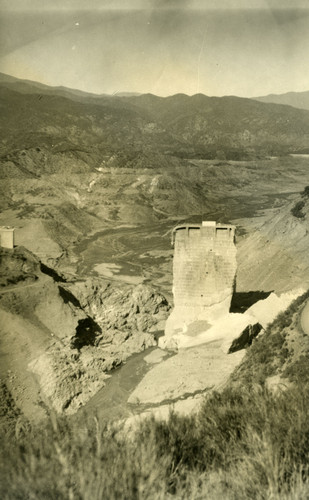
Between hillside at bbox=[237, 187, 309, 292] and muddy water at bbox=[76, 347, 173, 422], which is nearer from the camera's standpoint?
muddy water at bbox=[76, 347, 173, 422]

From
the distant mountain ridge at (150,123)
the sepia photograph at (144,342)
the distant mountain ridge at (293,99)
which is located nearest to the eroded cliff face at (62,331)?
the sepia photograph at (144,342)

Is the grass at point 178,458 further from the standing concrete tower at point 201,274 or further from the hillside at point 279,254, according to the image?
the hillside at point 279,254

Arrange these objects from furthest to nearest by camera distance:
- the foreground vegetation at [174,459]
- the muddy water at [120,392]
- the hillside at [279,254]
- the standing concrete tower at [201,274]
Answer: the hillside at [279,254], the standing concrete tower at [201,274], the muddy water at [120,392], the foreground vegetation at [174,459]

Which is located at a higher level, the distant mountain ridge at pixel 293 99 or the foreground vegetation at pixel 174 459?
the distant mountain ridge at pixel 293 99

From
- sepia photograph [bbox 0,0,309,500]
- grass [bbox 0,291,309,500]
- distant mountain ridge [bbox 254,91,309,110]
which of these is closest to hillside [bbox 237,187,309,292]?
sepia photograph [bbox 0,0,309,500]

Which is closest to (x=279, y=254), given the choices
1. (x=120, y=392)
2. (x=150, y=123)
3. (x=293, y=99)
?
(x=120, y=392)

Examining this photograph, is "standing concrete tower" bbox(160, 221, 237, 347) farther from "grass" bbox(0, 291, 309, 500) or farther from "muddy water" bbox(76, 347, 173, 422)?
"grass" bbox(0, 291, 309, 500)
